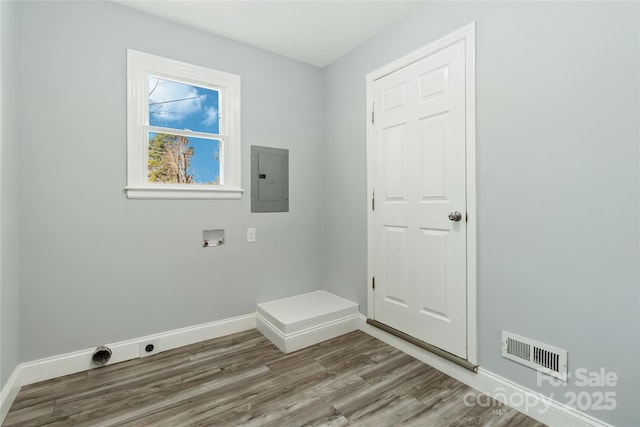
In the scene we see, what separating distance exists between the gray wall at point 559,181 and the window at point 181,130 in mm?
1811

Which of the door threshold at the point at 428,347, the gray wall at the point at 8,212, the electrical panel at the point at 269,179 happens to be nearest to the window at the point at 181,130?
the electrical panel at the point at 269,179

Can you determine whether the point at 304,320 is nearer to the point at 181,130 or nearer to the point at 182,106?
the point at 181,130

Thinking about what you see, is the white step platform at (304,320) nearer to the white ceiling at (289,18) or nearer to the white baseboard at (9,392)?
the white baseboard at (9,392)

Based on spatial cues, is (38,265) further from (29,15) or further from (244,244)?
(29,15)

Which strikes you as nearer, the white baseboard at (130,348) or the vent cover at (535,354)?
the vent cover at (535,354)

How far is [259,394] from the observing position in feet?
5.82

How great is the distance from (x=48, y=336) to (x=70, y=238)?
0.64 metres

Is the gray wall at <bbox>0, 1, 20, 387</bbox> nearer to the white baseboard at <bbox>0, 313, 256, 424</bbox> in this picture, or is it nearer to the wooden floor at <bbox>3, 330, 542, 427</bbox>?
the white baseboard at <bbox>0, 313, 256, 424</bbox>

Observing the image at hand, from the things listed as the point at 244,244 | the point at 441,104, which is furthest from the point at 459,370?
the point at 244,244

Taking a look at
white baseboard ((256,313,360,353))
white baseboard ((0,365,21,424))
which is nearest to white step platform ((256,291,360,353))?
white baseboard ((256,313,360,353))

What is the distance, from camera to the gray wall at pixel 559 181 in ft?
4.27

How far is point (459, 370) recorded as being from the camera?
191 centimetres

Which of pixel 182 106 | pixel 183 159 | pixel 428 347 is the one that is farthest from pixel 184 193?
pixel 428 347

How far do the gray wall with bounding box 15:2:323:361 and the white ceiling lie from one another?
0.39ft
